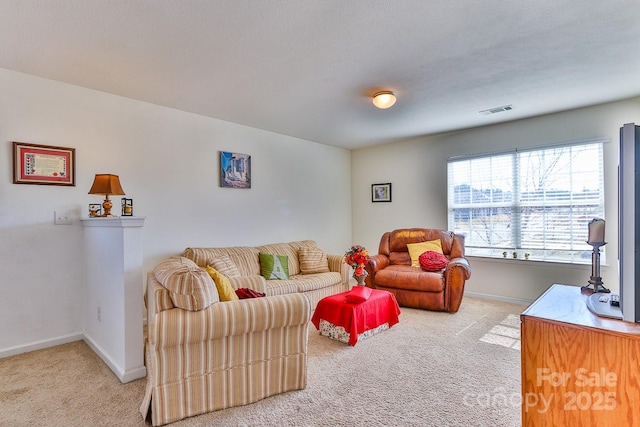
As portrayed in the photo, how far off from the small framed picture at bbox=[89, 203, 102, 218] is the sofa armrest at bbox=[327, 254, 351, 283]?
2876 millimetres

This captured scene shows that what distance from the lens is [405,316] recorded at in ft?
12.2

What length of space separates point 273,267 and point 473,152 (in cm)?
337

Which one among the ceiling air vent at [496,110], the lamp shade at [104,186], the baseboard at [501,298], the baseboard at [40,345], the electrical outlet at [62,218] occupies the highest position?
the ceiling air vent at [496,110]

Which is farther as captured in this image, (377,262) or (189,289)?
(377,262)

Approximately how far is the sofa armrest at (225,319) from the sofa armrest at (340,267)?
93.1 inches

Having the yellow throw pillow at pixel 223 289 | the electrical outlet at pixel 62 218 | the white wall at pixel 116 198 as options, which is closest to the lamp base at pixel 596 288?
the yellow throw pillow at pixel 223 289

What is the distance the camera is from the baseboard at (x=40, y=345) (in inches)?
107

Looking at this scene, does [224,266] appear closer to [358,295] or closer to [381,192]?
[358,295]

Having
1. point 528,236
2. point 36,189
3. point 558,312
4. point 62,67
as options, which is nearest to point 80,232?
point 36,189

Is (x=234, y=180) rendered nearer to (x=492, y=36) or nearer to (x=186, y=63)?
(x=186, y=63)

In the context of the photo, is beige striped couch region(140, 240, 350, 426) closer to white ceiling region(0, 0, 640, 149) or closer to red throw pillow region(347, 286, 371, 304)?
red throw pillow region(347, 286, 371, 304)

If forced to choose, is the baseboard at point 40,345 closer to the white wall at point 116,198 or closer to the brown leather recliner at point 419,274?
the white wall at point 116,198

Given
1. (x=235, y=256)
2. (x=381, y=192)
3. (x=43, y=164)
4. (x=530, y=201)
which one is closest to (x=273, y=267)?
→ (x=235, y=256)

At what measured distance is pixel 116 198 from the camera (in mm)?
3342
